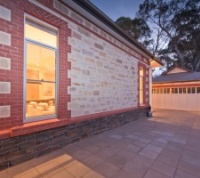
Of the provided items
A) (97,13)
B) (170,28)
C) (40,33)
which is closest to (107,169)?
(40,33)

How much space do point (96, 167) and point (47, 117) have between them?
1.53 meters

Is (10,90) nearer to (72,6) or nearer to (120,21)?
(72,6)

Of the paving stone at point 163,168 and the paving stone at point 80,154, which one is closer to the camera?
the paving stone at point 163,168

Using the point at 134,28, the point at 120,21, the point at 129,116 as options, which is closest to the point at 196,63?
the point at 134,28

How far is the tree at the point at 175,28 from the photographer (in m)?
15.9

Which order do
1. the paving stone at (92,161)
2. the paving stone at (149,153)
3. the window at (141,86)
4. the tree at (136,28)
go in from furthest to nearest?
the tree at (136,28), the window at (141,86), the paving stone at (149,153), the paving stone at (92,161)

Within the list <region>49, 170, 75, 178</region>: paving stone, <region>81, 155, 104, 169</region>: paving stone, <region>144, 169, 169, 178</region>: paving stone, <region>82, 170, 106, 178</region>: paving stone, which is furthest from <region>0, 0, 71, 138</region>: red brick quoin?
<region>144, 169, 169, 178</region>: paving stone

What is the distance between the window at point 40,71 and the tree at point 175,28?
1818 cm

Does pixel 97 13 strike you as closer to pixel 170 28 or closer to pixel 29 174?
pixel 29 174

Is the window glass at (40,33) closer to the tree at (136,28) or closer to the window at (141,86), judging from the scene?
the window at (141,86)

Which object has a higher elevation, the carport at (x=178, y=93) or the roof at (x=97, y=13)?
the roof at (x=97, y=13)

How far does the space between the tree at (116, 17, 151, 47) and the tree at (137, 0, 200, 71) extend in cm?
103

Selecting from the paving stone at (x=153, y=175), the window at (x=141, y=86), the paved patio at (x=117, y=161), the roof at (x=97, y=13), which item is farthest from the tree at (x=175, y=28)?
the paving stone at (x=153, y=175)

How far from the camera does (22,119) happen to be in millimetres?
2670
